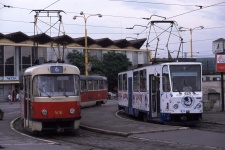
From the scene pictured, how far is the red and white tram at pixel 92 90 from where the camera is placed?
38.3 m

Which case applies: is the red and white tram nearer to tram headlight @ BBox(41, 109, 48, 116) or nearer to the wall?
the wall

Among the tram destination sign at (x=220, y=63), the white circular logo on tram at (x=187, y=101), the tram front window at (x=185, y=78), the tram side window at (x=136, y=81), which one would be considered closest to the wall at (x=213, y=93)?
the tram destination sign at (x=220, y=63)

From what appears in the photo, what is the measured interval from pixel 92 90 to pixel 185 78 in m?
19.6

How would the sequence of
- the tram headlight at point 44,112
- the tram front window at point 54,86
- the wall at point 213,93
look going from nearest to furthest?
the tram headlight at point 44,112 < the tram front window at point 54,86 < the wall at point 213,93

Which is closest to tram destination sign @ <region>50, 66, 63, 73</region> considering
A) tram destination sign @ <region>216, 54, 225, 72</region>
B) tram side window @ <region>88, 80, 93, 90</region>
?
tram destination sign @ <region>216, 54, 225, 72</region>

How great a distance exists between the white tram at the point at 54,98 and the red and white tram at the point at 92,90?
1868 centimetres

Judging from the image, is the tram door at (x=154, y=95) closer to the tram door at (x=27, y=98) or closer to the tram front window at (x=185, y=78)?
Answer: the tram front window at (x=185, y=78)

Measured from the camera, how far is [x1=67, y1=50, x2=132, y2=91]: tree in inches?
2945

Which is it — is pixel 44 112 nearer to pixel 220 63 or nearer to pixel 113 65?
pixel 220 63

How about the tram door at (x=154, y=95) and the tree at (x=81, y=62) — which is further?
the tree at (x=81, y=62)

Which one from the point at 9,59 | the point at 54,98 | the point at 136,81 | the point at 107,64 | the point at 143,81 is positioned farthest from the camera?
the point at 107,64

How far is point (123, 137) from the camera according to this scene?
17469mm

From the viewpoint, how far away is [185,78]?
21.4 metres

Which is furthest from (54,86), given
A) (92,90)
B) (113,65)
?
(113,65)
